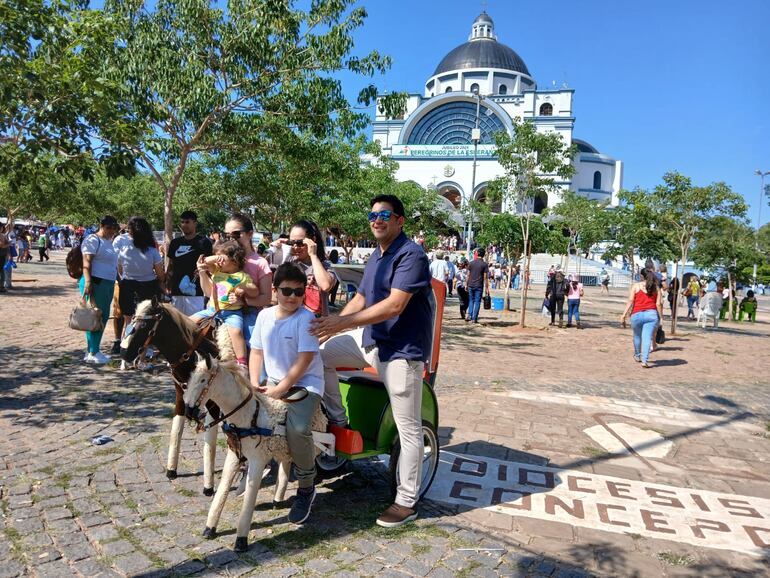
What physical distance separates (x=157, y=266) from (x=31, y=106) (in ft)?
7.95

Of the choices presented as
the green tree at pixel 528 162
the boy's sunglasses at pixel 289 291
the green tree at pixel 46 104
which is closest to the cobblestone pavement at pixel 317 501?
the boy's sunglasses at pixel 289 291

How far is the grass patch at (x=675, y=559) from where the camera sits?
3.29 metres

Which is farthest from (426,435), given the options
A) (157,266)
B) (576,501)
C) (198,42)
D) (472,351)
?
(198,42)

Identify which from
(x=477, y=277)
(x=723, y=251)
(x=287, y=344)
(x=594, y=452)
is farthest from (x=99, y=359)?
(x=723, y=251)

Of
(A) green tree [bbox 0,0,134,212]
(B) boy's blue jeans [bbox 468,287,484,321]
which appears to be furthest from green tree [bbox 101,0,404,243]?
(B) boy's blue jeans [bbox 468,287,484,321]

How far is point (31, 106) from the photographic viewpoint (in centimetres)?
678

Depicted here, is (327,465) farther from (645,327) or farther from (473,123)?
(473,123)

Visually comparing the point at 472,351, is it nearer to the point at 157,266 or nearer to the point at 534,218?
the point at 157,266

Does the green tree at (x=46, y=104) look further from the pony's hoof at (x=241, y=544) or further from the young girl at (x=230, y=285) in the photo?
the pony's hoof at (x=241, y=544)

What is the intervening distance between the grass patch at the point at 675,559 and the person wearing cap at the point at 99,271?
251 inches

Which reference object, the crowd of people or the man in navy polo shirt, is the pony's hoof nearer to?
the crowd of people

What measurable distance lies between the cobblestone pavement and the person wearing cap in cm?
60

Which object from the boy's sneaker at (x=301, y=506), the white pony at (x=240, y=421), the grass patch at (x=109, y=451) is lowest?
the grass patch at (x=109, y=451)

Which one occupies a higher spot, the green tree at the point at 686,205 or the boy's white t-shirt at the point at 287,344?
the green tree at the point at 686,205
